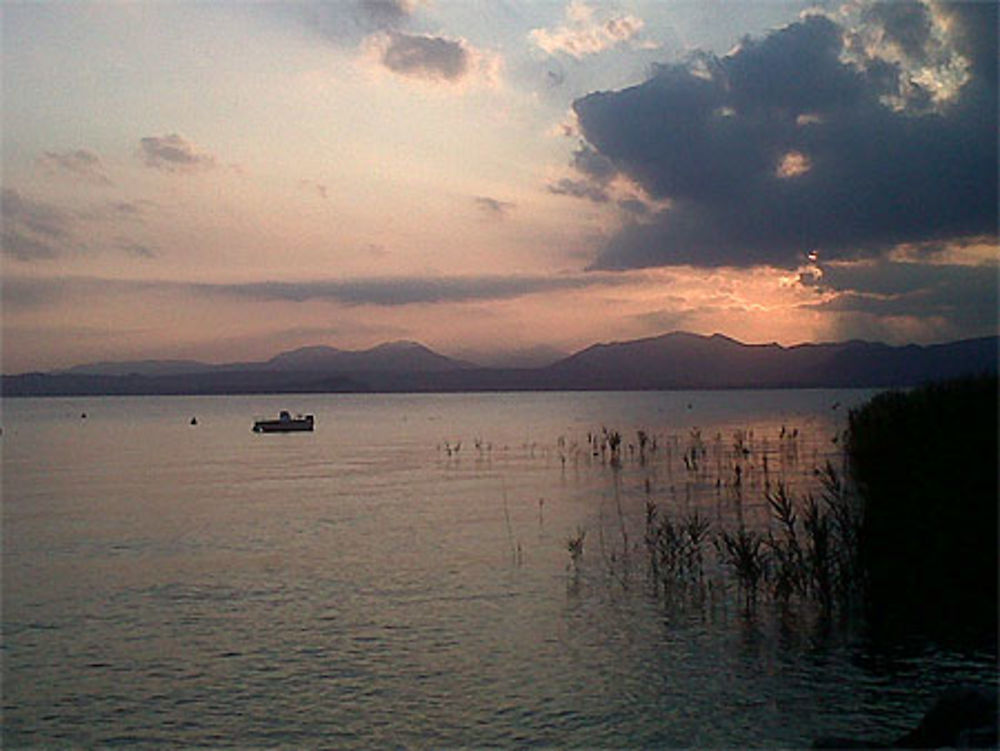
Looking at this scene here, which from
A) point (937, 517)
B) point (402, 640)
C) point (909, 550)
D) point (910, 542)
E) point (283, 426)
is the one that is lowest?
point (402, 640)

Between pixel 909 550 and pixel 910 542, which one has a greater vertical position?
pixel 910 542

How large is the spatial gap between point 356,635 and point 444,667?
2.84m

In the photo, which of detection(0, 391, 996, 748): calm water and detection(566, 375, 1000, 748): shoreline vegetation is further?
detection(566, 375, 1000, 748): shoreline vegetation

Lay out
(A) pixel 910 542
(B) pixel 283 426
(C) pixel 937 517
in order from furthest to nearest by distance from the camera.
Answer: (B) pixel 283 426, (A) pixel 910 542, (C) pixel 937 517

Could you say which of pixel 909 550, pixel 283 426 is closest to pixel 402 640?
pixel 909 550

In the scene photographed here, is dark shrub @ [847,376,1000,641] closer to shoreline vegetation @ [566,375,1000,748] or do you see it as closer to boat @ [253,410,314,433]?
→ shoreline vegetation @ [566,375,1000,748]

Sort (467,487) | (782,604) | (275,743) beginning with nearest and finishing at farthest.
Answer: (275,743) < (782,604) < (467,487)

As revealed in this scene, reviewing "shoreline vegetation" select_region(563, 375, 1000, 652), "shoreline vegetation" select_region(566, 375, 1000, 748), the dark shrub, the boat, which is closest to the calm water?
"shoreline vegetation" select_region(566, 375, 1000, 748)

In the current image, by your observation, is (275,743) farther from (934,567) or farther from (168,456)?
(168,456)

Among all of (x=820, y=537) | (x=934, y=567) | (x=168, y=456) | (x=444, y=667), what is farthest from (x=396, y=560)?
(x=168, y=456)

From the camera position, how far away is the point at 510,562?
26719 millimetres

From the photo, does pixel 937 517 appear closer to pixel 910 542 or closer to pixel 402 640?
pixel 910 542

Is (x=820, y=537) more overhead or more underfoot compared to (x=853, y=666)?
more overhead

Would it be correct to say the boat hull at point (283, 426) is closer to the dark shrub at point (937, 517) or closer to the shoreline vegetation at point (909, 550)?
the shoreline vegetation at point (909, 550)
